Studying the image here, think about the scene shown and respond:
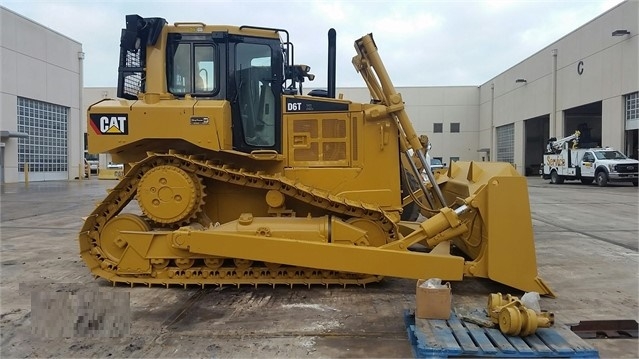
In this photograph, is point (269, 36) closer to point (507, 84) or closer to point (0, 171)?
point (0, 171)

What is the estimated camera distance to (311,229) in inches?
200

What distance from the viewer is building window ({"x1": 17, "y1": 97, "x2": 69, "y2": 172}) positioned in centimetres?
2605

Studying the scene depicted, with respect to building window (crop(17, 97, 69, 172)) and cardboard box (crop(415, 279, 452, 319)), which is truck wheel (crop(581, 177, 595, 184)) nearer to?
cardboard box (crop(415, 279, 452, 319))

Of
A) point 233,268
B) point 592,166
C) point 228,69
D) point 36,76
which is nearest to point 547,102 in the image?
point 592,166

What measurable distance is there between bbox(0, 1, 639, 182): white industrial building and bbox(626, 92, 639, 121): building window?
2.0 inches

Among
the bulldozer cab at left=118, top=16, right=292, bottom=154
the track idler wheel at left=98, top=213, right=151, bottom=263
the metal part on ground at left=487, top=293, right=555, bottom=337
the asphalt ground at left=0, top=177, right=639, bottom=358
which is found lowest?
the asphalt ground at left=0, top=177, right=639, bottom=358

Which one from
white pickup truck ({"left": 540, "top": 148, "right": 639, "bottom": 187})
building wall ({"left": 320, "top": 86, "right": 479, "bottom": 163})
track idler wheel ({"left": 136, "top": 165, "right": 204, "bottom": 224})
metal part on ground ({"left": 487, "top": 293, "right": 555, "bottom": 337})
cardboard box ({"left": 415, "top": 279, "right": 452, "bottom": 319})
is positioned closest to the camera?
metal part on ground ({"left": 487, "top": 293, "right": 555, "bottom": 337})

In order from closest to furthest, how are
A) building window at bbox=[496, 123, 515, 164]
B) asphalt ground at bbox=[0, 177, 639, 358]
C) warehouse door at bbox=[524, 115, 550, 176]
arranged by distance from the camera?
asphalt ground at bbox=[0, 177, 639, 358] → warehouse door at bbox=[524, 115, 550, 176] → building window at bbox=[496, 123, 515, 164]

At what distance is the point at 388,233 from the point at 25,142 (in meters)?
27.1

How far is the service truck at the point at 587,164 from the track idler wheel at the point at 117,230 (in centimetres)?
2323

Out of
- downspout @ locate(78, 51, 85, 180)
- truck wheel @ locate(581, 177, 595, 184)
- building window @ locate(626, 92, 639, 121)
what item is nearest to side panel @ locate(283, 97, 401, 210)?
building window @ locate(626, 92, 639, 121)

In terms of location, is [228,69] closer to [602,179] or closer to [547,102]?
[602,179]

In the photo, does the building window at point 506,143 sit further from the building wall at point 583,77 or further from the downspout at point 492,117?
the building wall at point 583,77

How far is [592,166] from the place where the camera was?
77.2 feet
